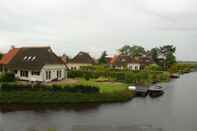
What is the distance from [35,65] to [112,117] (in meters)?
19.3

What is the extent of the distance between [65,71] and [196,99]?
22.1 metres

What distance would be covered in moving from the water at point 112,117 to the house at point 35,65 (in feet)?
45.1

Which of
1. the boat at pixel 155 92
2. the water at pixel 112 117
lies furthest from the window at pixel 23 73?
the boat at pixel 155 92

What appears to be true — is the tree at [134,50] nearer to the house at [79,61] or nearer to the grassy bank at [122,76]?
the house at [79,61]

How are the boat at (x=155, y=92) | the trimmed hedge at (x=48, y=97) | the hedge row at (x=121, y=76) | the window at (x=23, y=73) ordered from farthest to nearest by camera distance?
the hedge row at (x=121, y=76) < the window at (x=23, y=73) < the boat at (x=155, y=92) < the trimmed hedge at (x=48, y=97)

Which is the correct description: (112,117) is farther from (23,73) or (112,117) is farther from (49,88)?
(23,73)

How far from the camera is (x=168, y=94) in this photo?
44.2 metres

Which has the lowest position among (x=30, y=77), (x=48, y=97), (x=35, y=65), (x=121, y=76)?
(x=48, y=97)

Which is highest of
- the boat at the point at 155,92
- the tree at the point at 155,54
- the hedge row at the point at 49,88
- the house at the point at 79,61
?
the tree at the point at 155,54

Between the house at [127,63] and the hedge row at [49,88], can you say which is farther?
the house at [127,63]

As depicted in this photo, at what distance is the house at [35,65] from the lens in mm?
44125

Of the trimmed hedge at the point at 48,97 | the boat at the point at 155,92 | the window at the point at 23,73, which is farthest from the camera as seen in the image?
the window at the point at 23,73

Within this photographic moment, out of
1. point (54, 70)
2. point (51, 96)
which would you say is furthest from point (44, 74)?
point (51, 96)

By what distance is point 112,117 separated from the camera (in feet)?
95.2
